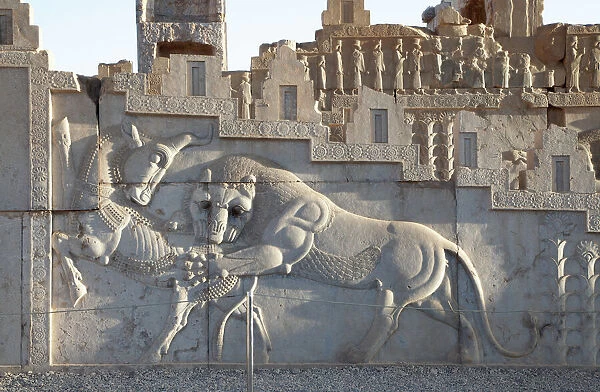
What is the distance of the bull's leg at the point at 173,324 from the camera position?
15164mm

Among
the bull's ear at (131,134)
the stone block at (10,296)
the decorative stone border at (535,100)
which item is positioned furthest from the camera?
the decorative stone border at (535,100)

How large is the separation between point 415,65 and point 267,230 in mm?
7884

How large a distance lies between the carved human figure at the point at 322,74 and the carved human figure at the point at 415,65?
1466 millimetres

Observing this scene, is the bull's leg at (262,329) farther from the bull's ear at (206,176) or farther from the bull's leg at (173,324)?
the bull's ear at (206,176)

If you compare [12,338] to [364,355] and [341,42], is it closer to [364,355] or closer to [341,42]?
[364,355]

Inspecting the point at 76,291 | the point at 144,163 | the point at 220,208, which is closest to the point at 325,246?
the point at 220,208

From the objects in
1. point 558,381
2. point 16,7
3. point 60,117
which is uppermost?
point 16,7

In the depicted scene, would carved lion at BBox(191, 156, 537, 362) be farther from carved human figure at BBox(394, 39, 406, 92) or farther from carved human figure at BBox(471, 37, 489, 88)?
carved human figure at BBox(471, 37, 489, 88)

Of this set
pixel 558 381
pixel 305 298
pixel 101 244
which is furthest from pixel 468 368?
pixel 101 244

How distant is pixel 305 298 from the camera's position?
50.4 ft

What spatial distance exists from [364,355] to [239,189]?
8.03 feet

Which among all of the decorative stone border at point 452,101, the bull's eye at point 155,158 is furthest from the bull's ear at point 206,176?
the decorative stone border at point 452,101

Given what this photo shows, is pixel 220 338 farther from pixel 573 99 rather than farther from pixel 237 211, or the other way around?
pixel 573 99

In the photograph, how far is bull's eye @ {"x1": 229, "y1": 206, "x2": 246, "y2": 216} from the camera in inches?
602
